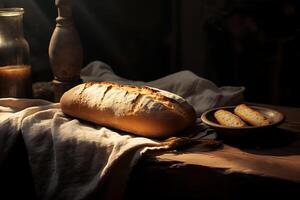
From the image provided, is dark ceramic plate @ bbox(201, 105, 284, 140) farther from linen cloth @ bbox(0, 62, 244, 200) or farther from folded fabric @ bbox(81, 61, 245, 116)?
folded fabric @ bbox(81, 61, 245, 116)

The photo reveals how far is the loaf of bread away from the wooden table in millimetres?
95

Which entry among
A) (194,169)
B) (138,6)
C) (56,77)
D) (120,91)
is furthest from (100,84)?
(138,6)

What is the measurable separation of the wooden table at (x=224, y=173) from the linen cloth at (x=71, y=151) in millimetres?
46

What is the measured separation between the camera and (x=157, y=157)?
1132mm

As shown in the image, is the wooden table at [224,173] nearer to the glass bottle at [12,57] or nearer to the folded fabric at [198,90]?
the folded fabric at [198,90]

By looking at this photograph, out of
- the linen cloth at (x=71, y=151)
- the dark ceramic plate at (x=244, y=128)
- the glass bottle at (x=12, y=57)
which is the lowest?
the linen cloth at (x=71, y=151)

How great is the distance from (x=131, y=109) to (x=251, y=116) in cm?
32

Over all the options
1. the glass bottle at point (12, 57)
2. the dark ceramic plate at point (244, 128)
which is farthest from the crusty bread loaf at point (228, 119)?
the glass bottle at point (12, 57)

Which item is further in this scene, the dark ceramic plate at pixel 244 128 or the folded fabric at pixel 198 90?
the folded fabric at pixel 198 90

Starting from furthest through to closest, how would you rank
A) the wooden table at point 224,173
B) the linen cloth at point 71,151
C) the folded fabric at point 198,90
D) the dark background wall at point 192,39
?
the dark background wall at point 192,39, the folded fabric at point 198,90, the linen cloth at point 71,151, the wooden table at point 224,173

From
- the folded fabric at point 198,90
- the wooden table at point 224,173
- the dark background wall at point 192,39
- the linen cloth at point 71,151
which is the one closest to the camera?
the wooden table at point 224,173

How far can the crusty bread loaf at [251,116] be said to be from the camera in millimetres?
1220

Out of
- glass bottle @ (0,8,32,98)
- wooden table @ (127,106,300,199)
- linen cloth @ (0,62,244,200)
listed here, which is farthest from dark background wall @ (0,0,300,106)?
wooden table @ (127,106,300,199)

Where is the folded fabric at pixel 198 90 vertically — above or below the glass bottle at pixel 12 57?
below
